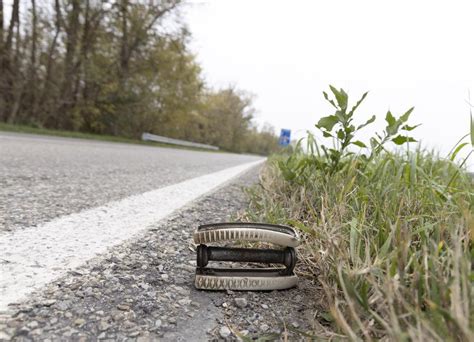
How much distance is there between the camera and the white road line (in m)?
0.82

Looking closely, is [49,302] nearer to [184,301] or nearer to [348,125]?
[184,301]

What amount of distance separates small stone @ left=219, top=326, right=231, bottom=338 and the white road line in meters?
0.45

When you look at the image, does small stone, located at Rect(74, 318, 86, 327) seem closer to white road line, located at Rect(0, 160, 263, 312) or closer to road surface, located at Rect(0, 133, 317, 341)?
road surface, located at Rect(0, 133, 317, 341)

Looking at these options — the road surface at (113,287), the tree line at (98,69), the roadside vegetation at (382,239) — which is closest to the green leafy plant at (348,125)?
the roadside vegetation at (382,239)

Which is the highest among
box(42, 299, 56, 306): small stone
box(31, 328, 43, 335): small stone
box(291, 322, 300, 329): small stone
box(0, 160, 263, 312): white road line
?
box(0, 160, 263, 312): white road line

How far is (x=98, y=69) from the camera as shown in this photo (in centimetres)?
1585

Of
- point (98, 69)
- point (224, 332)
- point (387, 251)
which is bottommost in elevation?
point (224, 332)

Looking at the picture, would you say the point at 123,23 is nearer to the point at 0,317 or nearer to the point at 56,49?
the point at 56,49

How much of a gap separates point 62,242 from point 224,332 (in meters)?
0.66

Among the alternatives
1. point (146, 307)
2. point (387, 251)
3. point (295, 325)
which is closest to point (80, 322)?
point (146, 307)

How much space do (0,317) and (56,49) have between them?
54.3ft

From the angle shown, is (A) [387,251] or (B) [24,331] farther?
(A) [387,251]

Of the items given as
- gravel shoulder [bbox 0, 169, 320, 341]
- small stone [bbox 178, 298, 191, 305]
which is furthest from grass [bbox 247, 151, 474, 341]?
small stone [bbox 178, 298, 191, 305]

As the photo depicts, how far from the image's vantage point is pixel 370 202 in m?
1.47
